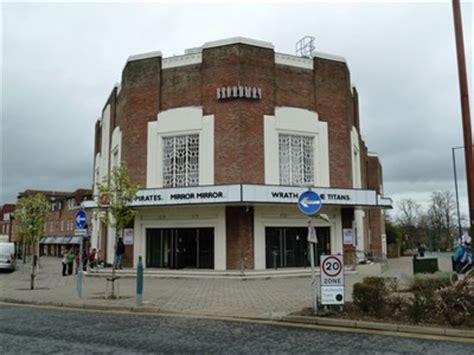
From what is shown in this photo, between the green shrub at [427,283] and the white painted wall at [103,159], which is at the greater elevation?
the white painted wall at [103,159]

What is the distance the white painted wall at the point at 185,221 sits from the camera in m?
23.9

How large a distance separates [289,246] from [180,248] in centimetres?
587

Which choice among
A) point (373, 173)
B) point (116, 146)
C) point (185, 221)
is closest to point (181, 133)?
point (185, 221)

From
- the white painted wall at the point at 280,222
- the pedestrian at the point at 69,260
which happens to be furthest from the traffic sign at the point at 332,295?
the pedestrian at the point at 69,260

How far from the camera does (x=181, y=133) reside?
83.6ft

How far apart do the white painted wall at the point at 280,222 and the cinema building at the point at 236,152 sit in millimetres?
56

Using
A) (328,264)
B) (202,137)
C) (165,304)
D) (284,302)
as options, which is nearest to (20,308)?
(165,304)

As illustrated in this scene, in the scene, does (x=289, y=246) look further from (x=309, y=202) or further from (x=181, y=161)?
(x=309, y=202)

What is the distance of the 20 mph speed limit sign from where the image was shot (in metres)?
10.6

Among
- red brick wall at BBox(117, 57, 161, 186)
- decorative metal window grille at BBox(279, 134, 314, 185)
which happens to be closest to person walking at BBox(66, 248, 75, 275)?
red brick wall at BBox(117, 57, 161, 186)

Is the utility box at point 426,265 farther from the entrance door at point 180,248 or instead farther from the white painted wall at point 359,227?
the white painted wall at point 359,227

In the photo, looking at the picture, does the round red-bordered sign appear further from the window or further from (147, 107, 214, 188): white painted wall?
the window

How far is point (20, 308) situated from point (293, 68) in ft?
61.9

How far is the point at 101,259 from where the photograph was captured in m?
29.6
